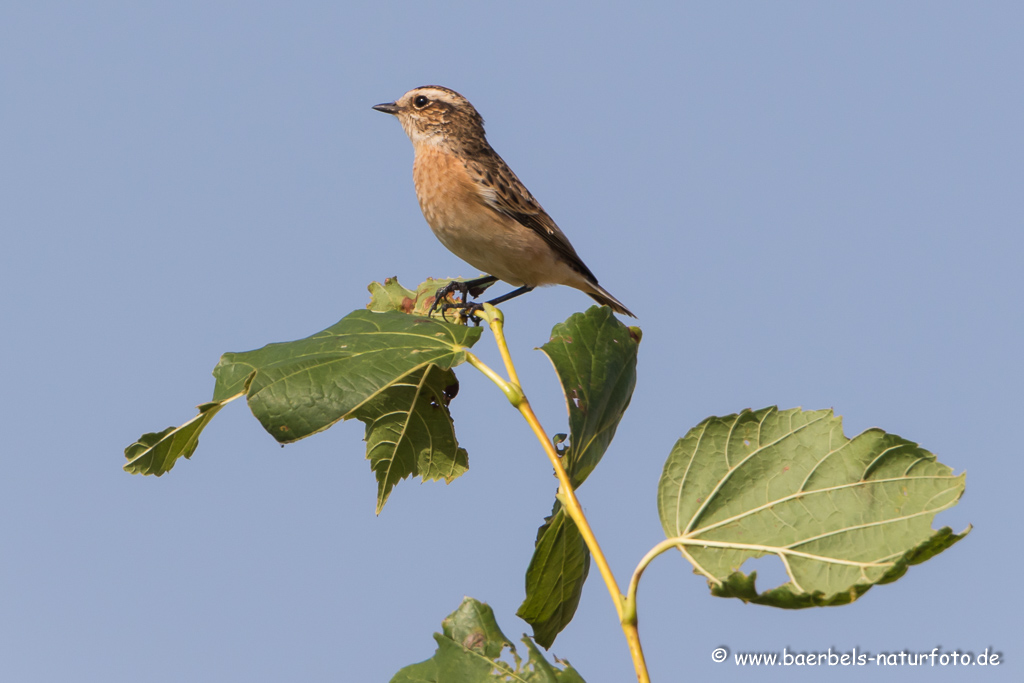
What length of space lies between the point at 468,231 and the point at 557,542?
12.5ft

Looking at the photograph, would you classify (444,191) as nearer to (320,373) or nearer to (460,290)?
(460,290)

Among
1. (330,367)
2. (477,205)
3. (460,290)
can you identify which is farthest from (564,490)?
(477,205)

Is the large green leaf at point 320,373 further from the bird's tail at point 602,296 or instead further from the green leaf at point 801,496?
the bird's tail at point 602,296

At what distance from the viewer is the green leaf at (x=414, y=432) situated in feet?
11.7

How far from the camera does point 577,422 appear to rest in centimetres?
308

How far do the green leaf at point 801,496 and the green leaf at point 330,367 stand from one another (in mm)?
943

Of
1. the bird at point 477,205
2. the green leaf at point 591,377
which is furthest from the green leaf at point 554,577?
the bird at point 477,205

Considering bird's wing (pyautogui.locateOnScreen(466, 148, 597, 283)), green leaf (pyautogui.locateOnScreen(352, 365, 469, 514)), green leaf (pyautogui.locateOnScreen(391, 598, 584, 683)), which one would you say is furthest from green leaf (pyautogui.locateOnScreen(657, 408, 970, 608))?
bird's wing (pyautogui.locateOnScreen(466, 148, 597, 283))

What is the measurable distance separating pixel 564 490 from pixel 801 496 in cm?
79

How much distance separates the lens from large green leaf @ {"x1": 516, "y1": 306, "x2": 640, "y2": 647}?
3098 mm

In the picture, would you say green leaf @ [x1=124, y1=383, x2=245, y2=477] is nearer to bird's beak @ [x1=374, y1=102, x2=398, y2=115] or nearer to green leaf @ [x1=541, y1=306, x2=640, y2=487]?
green leaf @ [x1=541, y1=306, x2=640, y2=487]

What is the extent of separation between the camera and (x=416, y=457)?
3.88 m

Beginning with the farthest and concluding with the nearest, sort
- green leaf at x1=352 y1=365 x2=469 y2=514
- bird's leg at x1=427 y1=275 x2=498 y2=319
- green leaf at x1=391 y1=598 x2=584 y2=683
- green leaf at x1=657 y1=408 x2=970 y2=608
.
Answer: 1. bird's leg at x1=427 y1=275 x2=498 y2=319
2. green leaf at x1=352 y1=365 x2=469 y2=514
3. green leaf at x1=391 y1=598 x2=584 y2=683
4. green leaf at x1=657 y1=408 x2=970 y2=608

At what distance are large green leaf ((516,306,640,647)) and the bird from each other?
9.55 ft
